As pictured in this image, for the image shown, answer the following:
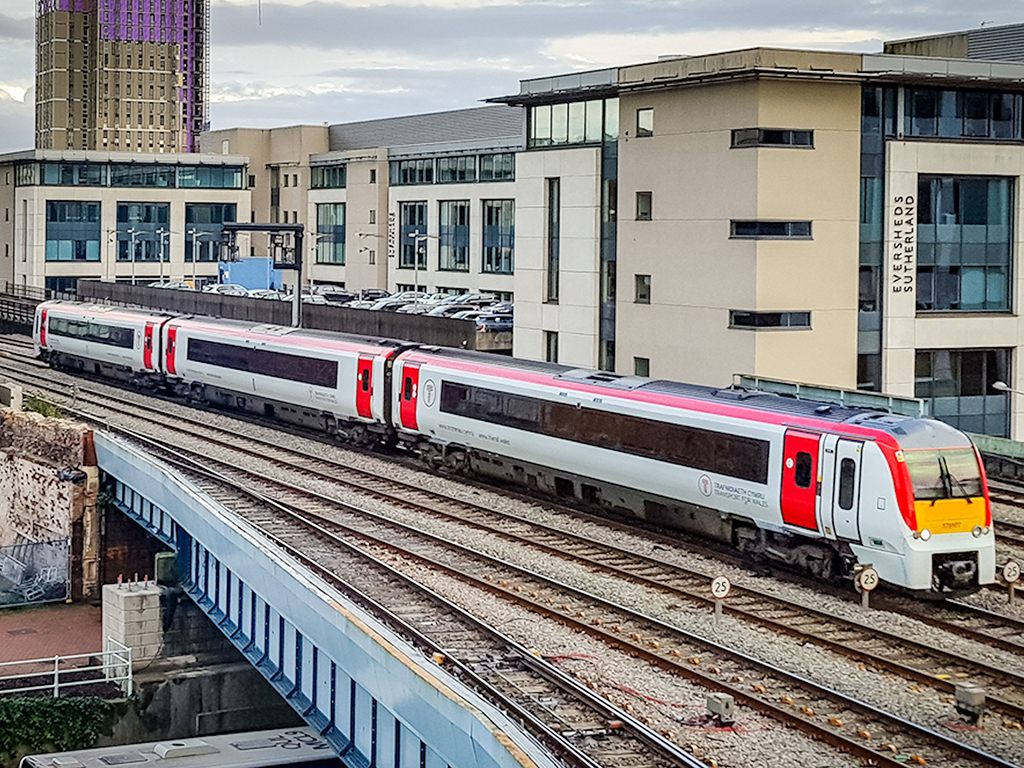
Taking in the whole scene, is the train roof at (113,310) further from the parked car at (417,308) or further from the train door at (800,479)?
the train door at (800,479)

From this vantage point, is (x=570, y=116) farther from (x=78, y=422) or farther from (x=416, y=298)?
(x=416, y=298)

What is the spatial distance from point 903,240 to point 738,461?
700 inches

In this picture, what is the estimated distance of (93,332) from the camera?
52375mm

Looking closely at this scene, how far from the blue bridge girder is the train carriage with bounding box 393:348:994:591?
6.38 m

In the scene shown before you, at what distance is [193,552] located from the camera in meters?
28.6

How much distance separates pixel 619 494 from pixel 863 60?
54.1 ft

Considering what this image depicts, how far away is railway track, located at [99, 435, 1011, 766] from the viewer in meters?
15.3

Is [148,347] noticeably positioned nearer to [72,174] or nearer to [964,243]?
[964,243]

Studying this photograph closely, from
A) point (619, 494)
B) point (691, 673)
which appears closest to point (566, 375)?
point (619, 494)

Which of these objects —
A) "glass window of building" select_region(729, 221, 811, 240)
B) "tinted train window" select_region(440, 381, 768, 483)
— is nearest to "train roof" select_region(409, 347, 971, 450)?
"tinted train window" select_region(440, 381, 768, 483)

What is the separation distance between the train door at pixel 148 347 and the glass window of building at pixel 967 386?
23.6 m

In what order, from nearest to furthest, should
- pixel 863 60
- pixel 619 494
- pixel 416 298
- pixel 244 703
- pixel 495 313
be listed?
pixel 619 494 → pixel 244 703 → pixel 863 60 → pixel 495 313 → pixel 416 298

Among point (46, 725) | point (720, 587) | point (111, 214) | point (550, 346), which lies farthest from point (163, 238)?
point (720, 587)

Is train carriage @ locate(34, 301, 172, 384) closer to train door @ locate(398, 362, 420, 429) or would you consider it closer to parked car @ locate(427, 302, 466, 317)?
train door @ locate(398, 362, 420, 429)
